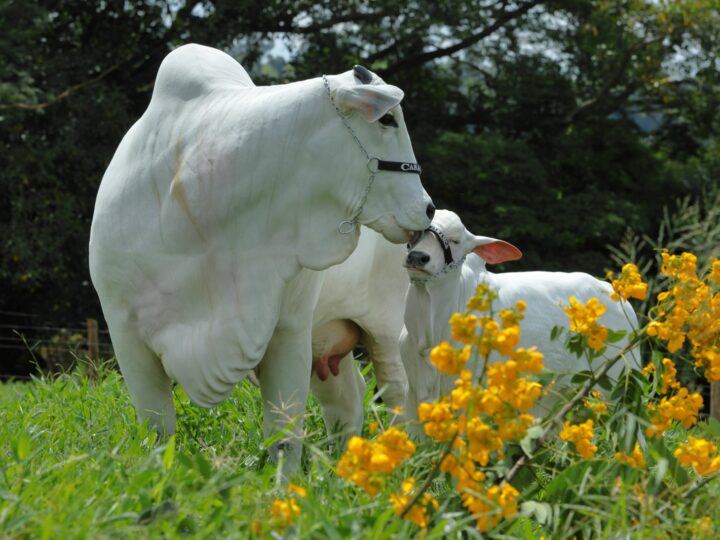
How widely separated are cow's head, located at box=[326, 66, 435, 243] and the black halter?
0.69ft

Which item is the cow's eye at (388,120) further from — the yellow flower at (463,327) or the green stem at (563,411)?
the yellow flower at (463,327)

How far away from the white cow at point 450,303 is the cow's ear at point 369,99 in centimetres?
59

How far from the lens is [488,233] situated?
13648mm

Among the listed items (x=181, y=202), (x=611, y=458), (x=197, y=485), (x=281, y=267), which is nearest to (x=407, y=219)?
(x=281, y=267)

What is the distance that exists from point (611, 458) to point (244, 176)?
1599 mm

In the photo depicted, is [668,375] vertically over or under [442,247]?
over

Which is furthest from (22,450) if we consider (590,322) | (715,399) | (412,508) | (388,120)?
(715,399)

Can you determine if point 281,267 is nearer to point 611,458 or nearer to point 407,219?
point 407,219

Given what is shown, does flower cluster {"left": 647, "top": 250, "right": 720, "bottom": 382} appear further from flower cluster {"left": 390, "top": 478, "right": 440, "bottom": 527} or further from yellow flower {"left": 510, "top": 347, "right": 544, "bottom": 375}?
flower cluster {"left": 390, "top": 478, "right": 440, "bottom": 527}

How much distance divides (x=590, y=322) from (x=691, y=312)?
0.36 m

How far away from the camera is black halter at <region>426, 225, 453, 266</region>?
14.8ft

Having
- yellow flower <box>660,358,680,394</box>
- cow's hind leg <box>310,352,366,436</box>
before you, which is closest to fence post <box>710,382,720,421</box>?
cow's hind leg <box>310,352,366,436</box>

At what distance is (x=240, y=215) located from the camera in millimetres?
4195

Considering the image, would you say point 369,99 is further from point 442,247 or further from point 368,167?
point 442,247
